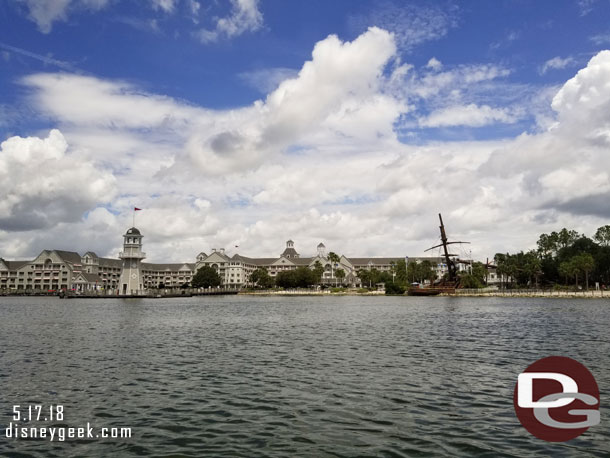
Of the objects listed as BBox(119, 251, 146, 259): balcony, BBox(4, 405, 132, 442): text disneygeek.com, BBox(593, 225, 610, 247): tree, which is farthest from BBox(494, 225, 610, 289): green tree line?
BBox(4, 405, 132, 442): text disneygeek.com

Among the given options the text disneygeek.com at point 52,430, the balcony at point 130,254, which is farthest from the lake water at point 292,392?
the balcony at point 130,254

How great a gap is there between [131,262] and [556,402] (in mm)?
144851

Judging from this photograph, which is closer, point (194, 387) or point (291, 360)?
point (194, 387)

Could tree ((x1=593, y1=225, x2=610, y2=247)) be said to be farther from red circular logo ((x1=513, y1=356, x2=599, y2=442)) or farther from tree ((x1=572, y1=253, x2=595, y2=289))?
red circular logo ((x1=513, y1=356, x2=599, y2=442))

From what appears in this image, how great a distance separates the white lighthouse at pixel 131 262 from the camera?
142 meters

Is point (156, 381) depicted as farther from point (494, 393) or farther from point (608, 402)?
point (608, 402)

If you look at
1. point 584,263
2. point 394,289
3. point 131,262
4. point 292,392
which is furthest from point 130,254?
point 584,263

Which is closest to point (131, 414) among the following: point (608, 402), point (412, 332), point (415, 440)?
point (415, 440)

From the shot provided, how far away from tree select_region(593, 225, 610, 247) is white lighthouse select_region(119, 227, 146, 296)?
160658 mm

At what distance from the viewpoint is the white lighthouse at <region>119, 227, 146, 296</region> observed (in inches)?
5600

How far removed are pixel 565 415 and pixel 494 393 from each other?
138 inches

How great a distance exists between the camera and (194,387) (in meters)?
21.5

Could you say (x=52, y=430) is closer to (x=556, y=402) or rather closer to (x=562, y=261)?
(x=556, y=402)

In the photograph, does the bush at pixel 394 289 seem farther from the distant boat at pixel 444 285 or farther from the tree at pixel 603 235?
the tree at pixel 603 235
